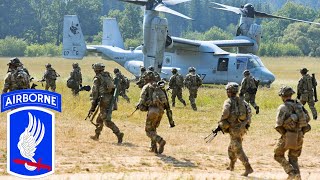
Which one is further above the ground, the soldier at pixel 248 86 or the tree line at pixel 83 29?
the soldier at pixel 248 86

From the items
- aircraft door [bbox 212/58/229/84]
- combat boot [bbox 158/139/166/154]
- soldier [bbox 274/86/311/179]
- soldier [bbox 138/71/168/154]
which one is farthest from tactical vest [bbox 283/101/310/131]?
aircraft door [bbox 212/58/229/84]

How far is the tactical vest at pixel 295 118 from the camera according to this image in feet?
44.9

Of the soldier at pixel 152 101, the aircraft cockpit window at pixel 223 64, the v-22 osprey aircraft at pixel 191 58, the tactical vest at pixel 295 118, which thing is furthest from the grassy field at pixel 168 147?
the aircraft cockpit window at pixel 223 64

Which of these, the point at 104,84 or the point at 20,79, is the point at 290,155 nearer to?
the point at 104,84

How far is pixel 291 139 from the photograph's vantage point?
13773 mm

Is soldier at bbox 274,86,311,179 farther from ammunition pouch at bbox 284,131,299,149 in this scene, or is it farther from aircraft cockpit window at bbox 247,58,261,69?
aircraft cockpit window at bbox 247,58,261,69

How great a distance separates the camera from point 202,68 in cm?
3825

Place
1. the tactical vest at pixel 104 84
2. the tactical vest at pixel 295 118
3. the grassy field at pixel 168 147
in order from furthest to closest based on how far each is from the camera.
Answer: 1. the tactical vest at pixel 104 84
2. the grassy field at pixel 168 147
3. the tactical vest at pixel 295 118

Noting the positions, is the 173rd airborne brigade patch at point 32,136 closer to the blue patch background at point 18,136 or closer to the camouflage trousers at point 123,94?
the blue patch background at point 18,136

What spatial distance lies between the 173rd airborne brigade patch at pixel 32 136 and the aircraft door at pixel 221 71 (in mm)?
23998

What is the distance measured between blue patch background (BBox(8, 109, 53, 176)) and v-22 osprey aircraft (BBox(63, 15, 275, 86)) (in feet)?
74.3

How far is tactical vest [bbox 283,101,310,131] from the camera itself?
44.9ft

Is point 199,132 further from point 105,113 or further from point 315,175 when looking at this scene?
point 315,175

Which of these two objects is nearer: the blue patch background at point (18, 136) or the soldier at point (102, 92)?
the blue patch background at point (18, 136)
